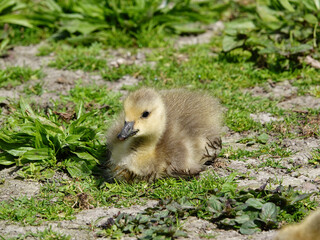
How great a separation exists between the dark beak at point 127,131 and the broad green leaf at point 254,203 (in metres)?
1.00

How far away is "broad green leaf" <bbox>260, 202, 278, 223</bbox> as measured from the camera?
11.5ft

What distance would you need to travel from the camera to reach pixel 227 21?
25.4 feet

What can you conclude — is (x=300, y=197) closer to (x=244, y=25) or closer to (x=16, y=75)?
(x=244, y=25)

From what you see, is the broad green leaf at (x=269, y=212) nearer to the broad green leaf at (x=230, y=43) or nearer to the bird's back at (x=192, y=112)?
the bird's back at (x=192, y=112)

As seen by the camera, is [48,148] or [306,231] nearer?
[306,231]

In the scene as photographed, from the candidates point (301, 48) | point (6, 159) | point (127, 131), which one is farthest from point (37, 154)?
point (301, 48)

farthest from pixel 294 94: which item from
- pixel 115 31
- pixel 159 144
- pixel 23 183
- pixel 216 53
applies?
pixel 23 183

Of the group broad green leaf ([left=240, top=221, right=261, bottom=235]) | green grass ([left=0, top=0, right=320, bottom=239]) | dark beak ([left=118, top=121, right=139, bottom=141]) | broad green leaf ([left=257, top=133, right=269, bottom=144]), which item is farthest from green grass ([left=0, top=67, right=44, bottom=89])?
broad green leaf ([left=240, top=221, right=261, bottom=235])

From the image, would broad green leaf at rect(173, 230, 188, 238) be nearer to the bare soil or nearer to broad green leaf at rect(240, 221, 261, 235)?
the bare soil

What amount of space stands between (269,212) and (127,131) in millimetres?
1210

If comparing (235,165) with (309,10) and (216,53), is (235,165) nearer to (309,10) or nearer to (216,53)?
(216,53)

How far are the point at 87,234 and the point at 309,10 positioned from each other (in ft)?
14.9

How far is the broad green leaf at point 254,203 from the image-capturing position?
360 cm

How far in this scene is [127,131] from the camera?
399 centimetres
